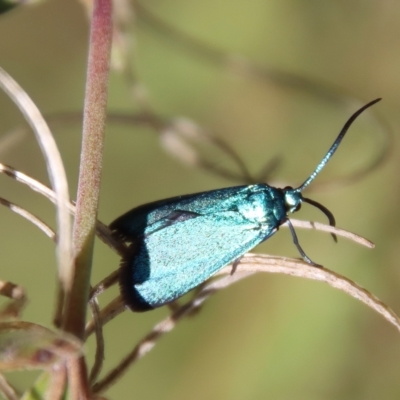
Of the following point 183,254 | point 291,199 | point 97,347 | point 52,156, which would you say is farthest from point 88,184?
point 291,199

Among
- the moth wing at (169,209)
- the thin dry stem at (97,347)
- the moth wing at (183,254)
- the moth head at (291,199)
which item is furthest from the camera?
the moth head at (291,199)

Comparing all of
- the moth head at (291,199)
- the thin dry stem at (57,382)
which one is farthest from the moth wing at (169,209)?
the thin dry stem at (57,382)

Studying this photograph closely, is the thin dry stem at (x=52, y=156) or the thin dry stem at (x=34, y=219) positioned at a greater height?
the thin dry stem at (x=52, y=156)

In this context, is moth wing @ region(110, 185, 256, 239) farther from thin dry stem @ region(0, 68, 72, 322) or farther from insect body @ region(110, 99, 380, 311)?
thin dry stem @ region(0, 68, 72, 322)

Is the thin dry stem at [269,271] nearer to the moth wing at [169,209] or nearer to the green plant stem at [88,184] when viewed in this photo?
the green plant stem at [88,184]

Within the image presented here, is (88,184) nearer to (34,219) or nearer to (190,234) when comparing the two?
(34,219)

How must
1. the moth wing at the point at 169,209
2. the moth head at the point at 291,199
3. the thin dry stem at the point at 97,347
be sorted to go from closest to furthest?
the thin dry stem at the point at 97,347, the moth wing at the point at 169,209, the moth head at the point at 291,199
